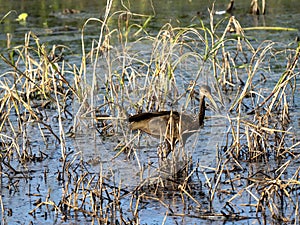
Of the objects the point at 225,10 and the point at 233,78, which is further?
the point at 225,10

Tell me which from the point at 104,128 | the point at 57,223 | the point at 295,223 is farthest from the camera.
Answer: the point at 104,128

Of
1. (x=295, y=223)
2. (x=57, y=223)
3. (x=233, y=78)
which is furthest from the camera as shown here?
(x=233, y=78)

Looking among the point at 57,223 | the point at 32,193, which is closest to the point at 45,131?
the point at 32,193

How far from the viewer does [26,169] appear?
21.7ft

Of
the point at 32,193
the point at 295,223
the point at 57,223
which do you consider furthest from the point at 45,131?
the point at 295,223

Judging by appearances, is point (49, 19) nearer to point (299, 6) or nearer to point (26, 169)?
point (299, 6)

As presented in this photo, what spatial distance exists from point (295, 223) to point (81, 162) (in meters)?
2.05

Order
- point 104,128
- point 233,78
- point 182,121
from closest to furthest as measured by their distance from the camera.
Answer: point 182,121 → point 104,128 → point 233,78

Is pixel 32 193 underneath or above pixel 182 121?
underneath

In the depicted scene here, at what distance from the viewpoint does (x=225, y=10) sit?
15.3 m

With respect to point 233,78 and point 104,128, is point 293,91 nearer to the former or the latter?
point 233,78

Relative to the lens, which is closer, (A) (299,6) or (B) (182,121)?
(B) (182,121)

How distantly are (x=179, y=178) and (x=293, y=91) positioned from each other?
2669 millimetres

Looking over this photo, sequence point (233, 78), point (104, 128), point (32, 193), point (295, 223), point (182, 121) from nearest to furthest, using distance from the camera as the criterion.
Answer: point (295, 223)
point (32, 193)
point (182, 121)
point (104, 128)
point (233, 78)
